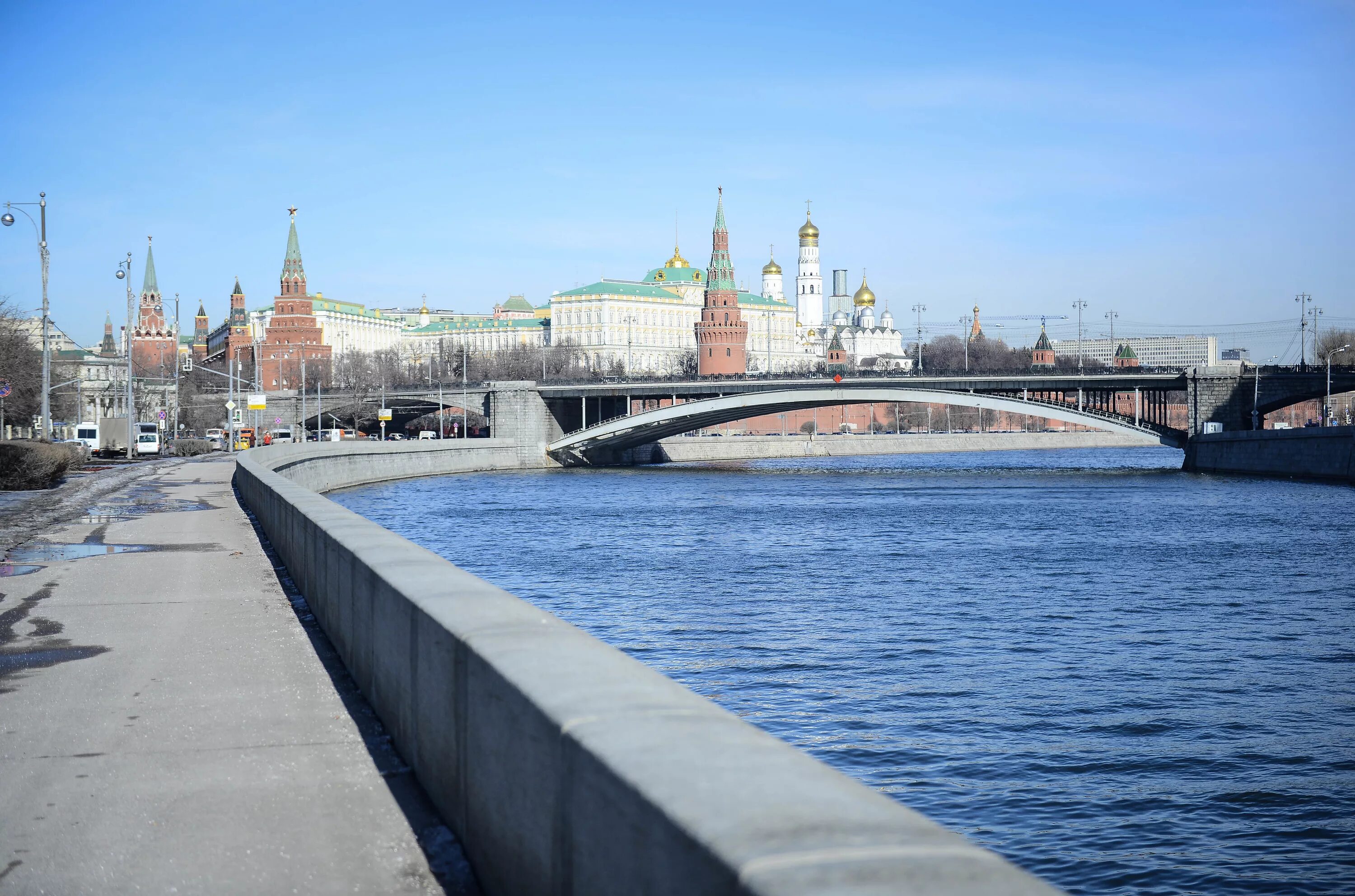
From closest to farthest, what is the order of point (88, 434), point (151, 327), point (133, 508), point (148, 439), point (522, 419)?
point (133, 508) → point (88, 434) → point (148, 439) → point (522, 419) → point (151, 327)

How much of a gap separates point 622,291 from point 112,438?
376 feet

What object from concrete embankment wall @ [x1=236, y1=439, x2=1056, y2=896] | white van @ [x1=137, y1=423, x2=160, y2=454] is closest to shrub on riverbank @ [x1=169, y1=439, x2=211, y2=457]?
white van @ [x1=137, y1=423, x2=160, y2=454]

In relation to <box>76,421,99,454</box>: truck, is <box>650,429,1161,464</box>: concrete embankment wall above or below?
below

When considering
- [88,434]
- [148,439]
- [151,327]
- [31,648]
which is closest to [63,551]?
[31,648]

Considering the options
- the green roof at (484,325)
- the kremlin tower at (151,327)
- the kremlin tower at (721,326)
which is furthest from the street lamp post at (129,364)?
the green roof at (484,325)

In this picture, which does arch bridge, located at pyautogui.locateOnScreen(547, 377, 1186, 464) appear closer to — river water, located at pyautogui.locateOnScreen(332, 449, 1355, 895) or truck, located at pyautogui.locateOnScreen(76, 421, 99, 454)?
truck, located at pyautogui.locateOnScreen(76, 421, 99, 454)

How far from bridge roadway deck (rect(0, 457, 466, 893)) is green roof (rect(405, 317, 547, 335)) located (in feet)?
542

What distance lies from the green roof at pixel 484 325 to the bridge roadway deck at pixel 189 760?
165m

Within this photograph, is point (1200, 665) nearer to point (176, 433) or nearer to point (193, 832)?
point (193, 832)

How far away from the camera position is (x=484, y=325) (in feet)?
589

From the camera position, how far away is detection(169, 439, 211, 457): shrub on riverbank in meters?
59.8

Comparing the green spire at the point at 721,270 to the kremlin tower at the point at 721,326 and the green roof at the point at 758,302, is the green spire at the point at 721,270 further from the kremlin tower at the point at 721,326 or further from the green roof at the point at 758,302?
the green roof at the point at 758,302

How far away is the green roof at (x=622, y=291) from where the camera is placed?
16525 centimetres

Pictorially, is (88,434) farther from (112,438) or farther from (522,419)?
(522,419)
